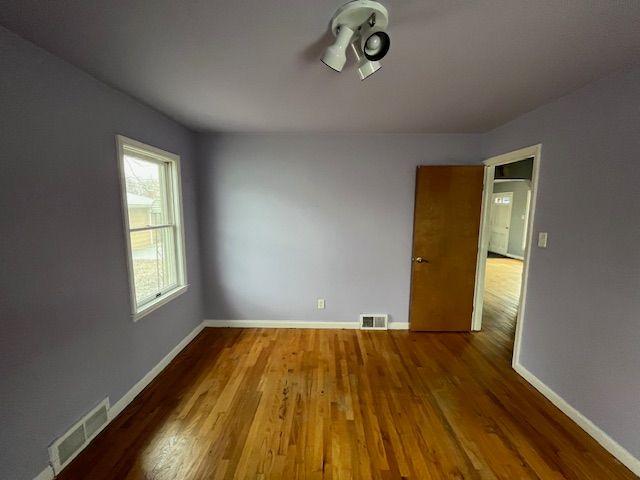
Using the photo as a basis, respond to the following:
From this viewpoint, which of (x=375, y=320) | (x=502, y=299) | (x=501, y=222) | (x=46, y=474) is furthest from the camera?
(x=501, y=222)

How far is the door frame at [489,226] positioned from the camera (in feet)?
7.04

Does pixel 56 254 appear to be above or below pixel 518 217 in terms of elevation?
below

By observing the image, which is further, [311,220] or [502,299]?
[502,299]

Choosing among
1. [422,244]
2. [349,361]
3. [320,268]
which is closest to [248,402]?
[349,361]

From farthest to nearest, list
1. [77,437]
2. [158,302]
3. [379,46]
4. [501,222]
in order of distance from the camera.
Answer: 1. [501,222]
2. [158,302]
3. [77,437]
4. [379,46]

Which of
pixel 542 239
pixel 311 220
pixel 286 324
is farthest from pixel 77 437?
pixel 542 239

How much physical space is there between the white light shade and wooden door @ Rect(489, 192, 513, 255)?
842cm

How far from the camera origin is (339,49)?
3.75 ft

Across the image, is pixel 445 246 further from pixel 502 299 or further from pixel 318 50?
pixel 318 50

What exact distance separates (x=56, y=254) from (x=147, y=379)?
1.33m

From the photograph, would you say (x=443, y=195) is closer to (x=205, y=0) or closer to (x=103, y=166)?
(x=205, y=0)

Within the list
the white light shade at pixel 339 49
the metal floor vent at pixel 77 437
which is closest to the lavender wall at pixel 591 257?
the white light shade at pixel 339 49

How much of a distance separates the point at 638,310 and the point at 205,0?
2.71 m

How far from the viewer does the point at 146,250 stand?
2.28m
